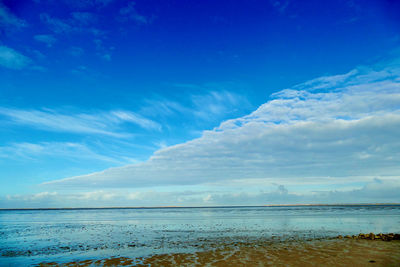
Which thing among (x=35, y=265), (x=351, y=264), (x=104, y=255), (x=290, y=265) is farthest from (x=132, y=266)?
(x=351, y=264)

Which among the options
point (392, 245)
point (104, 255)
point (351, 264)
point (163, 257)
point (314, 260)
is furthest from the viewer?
point (392, 245)

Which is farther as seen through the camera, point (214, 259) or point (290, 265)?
point (214, 259)

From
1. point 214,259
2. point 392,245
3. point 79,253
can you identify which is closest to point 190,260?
point 214,259

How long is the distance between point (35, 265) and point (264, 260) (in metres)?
17.1

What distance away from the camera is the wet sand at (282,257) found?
18.3 metres

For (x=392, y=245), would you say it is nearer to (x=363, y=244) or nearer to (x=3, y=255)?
(x=363, y=244)

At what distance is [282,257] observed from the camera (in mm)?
20203

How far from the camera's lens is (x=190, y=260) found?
1978 centimetres

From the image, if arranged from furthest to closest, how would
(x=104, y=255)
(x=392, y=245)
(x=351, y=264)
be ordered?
(x=392, y=245), (x=104, y=255), (x=351, y=264)

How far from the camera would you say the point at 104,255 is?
22.7 m

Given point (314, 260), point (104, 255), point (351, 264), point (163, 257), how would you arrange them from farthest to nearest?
1. point (104, 255)
2. point (163, 257)
3. point (314, 260)
4. point (351, 264)

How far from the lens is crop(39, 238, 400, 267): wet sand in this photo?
18.3 meters

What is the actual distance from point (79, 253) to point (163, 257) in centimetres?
864

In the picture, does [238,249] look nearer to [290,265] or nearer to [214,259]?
[214,259]
